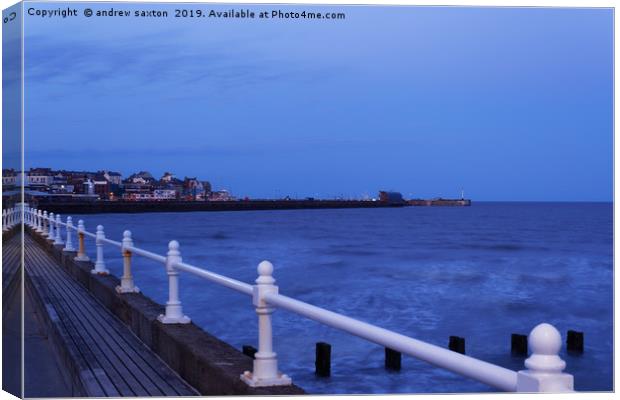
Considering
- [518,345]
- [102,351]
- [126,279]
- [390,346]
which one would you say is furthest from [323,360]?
[390,346]

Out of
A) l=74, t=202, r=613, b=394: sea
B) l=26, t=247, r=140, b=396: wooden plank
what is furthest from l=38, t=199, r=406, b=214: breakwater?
l=26, t=247, r=140, b=396: wooden plank

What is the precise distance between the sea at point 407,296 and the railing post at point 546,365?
10.6 m

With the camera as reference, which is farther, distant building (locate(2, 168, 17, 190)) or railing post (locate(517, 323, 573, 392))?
distant building (locate(2, 168, 17, 190))

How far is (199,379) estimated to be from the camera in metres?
5.37

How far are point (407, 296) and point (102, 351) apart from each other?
74.3ft

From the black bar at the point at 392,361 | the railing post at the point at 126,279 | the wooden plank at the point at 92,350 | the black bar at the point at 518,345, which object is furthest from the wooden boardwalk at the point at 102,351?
the black bar at the point at 518,345

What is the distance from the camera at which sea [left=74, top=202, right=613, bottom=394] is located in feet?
48.1

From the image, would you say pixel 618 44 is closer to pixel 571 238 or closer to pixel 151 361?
pixel 151 361

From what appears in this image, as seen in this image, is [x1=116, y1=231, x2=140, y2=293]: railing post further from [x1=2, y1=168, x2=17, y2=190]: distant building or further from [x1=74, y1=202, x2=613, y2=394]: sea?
[x1=74, y1=202, x2=613, y2=394]: sea

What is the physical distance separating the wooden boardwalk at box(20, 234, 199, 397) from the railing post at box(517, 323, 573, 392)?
3506 millimetres

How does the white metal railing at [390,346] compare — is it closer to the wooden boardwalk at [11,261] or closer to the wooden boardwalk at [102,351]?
the wooden boardwalk at [11,261]

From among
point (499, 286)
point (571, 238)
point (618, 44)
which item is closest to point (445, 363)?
point (618, 44)

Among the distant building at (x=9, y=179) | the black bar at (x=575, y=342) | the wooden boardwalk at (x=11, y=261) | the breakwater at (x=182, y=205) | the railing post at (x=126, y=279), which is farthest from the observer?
the breakwater at (x=182, y=205)

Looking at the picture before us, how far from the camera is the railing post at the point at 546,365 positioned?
2.20 meters
